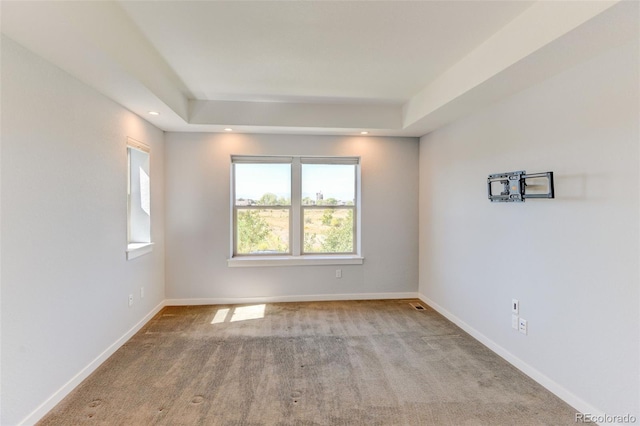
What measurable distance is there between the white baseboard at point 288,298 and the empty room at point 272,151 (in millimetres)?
59

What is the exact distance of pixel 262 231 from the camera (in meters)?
4.48

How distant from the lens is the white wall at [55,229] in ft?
5.90

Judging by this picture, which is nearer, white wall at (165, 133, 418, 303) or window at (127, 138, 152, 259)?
window at (127, 138, 152, 259)

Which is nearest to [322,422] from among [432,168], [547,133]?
[547,133]

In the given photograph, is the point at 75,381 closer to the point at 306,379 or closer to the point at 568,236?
Answer: the point at 306,379

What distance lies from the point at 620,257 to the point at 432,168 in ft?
8.12

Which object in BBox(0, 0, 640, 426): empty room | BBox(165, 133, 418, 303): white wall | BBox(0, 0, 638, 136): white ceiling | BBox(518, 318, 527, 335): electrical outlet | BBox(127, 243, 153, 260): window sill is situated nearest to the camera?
BBox(0, 0, 638, 136): white ceiling

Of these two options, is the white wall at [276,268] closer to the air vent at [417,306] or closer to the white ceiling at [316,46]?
the air vent at [417,306]

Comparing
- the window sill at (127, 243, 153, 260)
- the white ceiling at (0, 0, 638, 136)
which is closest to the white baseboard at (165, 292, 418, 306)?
the window sill at (127, 243, 153, 260)

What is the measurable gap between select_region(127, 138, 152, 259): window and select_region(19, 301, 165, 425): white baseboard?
0.83m

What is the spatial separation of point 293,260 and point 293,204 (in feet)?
2.56

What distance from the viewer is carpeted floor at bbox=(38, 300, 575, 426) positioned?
2.04 metres

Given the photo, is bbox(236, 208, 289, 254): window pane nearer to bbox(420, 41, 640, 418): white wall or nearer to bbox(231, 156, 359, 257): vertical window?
bbox(231, 156, 359, 257): vertical window

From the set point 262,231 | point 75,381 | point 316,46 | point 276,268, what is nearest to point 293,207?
point 262,231
